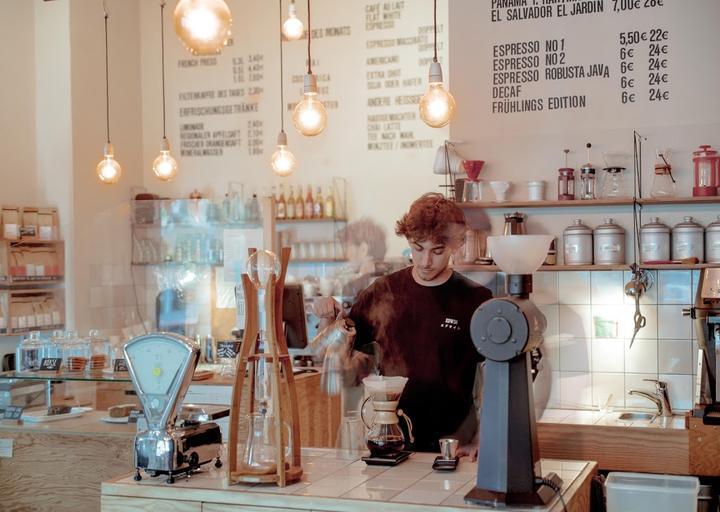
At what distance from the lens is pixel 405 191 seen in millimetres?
7715

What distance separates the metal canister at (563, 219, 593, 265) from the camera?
203 inches

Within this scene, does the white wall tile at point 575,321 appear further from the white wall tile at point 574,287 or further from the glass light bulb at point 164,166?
the glass light bulb at point 164,166

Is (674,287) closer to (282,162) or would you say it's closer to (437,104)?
(437,104)

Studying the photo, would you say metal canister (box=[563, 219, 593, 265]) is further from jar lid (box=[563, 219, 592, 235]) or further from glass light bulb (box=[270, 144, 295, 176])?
glass light bulb (box=[270, 144, 295, 176])

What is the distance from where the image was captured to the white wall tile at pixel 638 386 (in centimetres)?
509

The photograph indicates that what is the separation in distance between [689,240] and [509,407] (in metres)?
2.94

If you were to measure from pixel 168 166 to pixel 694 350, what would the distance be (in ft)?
13.9

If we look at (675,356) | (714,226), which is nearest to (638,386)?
(675,356)

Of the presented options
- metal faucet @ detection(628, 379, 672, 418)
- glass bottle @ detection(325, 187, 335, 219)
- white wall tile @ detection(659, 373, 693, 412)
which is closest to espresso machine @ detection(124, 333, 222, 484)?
metal faucet @ detection(628, 379, 672, 418)

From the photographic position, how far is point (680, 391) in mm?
5082

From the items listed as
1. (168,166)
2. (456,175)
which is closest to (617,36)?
(456,175)

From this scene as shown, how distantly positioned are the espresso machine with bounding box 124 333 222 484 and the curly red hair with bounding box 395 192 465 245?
3.96 feet

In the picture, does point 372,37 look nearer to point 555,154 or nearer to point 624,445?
point 555,154

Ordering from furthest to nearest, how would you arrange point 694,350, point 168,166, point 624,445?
point 168,166 → point 694,350 → point 624,445
